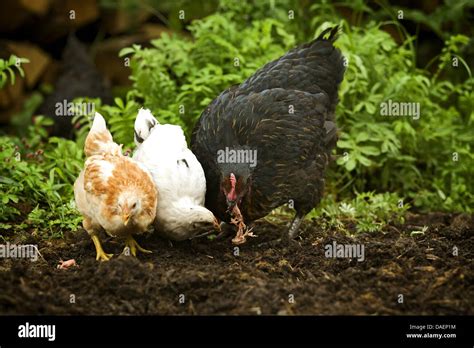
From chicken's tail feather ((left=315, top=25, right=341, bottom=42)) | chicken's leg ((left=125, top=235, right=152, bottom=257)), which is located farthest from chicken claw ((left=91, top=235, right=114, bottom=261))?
chicken's tail feather ((left=315, top=25, right=341, bottom=42))

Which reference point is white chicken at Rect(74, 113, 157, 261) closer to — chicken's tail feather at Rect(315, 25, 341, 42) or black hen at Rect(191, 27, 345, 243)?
black hen at Rect(191, 27, 345, 243)

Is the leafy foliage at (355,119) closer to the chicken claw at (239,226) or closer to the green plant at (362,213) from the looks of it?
the green plant at (362,213)

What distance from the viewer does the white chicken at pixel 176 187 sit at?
4074mm

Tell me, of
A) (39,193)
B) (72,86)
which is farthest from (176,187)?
(72,86)

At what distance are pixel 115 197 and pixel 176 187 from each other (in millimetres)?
423

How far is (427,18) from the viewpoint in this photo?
6941 millimetres

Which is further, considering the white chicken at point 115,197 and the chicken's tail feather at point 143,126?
the chicken's tail feather at point 143,126

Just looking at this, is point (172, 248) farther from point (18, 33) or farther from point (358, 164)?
point (18, 33)

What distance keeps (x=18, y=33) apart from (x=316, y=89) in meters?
4.62

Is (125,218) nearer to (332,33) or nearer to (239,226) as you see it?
(239,226)

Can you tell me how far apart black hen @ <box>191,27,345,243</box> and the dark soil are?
1.13 feet

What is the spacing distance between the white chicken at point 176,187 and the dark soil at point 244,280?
0.65 feet

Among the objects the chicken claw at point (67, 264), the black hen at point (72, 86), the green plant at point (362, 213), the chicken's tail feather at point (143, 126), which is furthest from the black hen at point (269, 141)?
the black hen at point (72, 86)
